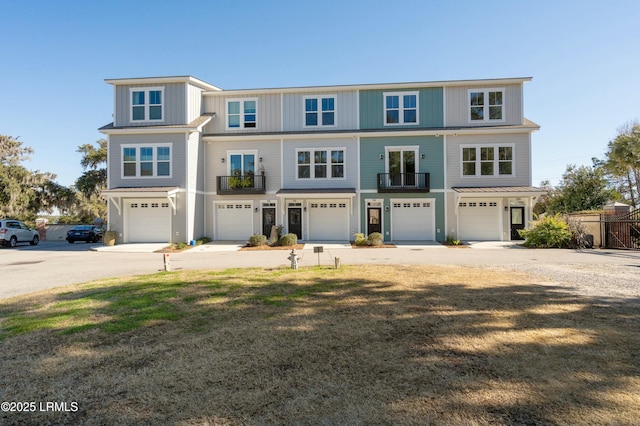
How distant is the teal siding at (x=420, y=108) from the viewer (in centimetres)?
2134

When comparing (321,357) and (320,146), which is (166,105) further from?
(321,357)

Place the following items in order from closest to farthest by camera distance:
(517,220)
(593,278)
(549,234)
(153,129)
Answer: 1. (593,278)
2. (549,234)
3. (153,129)
4. (517,220)

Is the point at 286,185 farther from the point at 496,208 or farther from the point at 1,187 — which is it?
the point at 1,187

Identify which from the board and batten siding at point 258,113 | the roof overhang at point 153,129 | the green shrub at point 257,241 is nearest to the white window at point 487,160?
the board and batten siding at point 258,113

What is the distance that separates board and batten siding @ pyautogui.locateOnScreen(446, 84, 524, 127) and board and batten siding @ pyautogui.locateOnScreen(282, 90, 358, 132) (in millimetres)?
5871

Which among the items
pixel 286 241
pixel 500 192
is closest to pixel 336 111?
pixel 286 241

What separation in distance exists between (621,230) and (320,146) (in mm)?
16487

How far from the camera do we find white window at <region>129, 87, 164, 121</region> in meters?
20.8

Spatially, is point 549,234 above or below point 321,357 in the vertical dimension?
A: above

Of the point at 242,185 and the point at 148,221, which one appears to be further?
the point at 242,185

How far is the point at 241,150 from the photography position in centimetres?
2175

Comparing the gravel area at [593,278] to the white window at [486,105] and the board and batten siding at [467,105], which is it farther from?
the white window at [486,105]

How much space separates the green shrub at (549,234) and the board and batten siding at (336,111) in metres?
11.7

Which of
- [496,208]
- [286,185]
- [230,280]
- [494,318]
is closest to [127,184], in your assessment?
[286,185]
